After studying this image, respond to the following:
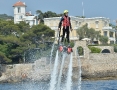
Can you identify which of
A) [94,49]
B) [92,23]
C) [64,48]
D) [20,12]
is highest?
[20,12]

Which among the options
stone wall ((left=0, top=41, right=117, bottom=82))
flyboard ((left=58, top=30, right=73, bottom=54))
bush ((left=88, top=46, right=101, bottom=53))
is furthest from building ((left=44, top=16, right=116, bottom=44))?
flyboard ((left=58, top=30, right=73, bottom=54))

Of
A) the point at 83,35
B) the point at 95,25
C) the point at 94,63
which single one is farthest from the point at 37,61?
the point at 95,25

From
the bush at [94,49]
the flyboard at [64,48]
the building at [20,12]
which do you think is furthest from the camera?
the building at [20,12]

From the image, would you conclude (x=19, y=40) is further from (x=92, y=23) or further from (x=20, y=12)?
(x=20, y=12)

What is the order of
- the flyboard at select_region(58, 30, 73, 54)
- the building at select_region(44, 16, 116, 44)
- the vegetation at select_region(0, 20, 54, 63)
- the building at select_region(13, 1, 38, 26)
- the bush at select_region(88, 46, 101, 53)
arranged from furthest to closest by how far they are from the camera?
the building at select_region(13, 1, 38, 26) < the building at select_region(44, 16, 116, 44) < the bush at select_region(88, 46, 101, 53) < the vegetation at select_region(0, 20, 54, 63) < the flyboard at select_region(58, 30, 73, 54)

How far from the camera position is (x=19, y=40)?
97625 millimetres

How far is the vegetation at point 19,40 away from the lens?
95.8m

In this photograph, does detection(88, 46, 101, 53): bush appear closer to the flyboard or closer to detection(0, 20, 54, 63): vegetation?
detection(0, 20, 54, 63): vegetation

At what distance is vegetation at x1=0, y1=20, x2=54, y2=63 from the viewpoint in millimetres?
95812

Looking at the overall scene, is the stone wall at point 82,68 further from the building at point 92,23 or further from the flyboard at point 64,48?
the flyboard at point 64,48

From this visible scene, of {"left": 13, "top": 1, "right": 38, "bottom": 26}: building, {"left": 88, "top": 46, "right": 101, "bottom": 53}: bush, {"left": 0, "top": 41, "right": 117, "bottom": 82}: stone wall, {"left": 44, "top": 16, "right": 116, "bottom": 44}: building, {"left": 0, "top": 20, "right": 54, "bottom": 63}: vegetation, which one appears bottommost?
{"left": 0, "top": 41, "right": 117, "bottom": 82}: stone wall

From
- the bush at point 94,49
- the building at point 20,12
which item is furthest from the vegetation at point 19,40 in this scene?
the building at point 20,12

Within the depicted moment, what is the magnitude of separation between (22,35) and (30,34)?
145cm

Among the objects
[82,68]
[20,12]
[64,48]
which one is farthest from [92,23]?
[64,48]
